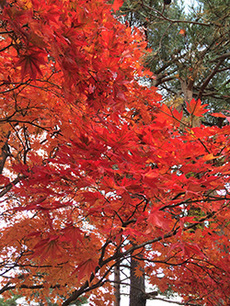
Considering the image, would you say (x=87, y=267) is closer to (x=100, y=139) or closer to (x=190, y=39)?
(x=100, y=139)

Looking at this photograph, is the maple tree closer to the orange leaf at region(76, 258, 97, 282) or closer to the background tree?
the orange leaf at region(76, 258, 97, 282)

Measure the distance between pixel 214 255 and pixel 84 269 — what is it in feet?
6.52

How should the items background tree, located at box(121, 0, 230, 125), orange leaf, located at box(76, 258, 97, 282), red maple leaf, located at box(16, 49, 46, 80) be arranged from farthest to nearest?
background tree, located at box(121, 0, 230, 125) < orange leaf, located at box(76, 258, 97, 282) < red maple leaf, located at box(16, 49, 46, 80)

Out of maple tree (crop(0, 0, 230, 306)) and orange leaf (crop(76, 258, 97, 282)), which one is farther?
orange leaf (crop(76, 258, 97, 282))

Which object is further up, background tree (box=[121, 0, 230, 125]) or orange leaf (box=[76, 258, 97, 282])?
background tree (box=[121, 0, 230, 125])

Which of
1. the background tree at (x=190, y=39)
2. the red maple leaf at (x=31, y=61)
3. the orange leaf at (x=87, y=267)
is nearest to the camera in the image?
the red maple leaf at (x=31, y=61)

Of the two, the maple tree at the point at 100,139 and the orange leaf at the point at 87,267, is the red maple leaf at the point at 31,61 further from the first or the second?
the orange leaf at the point at 87,267

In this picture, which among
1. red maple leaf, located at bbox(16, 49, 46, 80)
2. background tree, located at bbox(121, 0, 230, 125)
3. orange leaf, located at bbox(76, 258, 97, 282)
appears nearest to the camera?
red maple leaf, located at bbox(16, 49, 46, 80)

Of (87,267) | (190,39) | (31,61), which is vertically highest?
(190,39)

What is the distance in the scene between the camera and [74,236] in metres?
1.88

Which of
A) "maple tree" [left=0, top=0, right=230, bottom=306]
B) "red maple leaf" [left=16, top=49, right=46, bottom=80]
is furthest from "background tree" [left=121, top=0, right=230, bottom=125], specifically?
"red maple leaf" [left=16, top=49, right=46, bottom=80]

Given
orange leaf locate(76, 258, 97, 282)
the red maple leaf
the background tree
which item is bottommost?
orange leaf locate(76, 258, 97, 282)

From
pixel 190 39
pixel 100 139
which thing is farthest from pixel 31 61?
pixel 190 39

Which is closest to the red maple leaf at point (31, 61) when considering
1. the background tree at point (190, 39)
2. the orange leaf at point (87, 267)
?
the orange leaf at point (87, 267)
